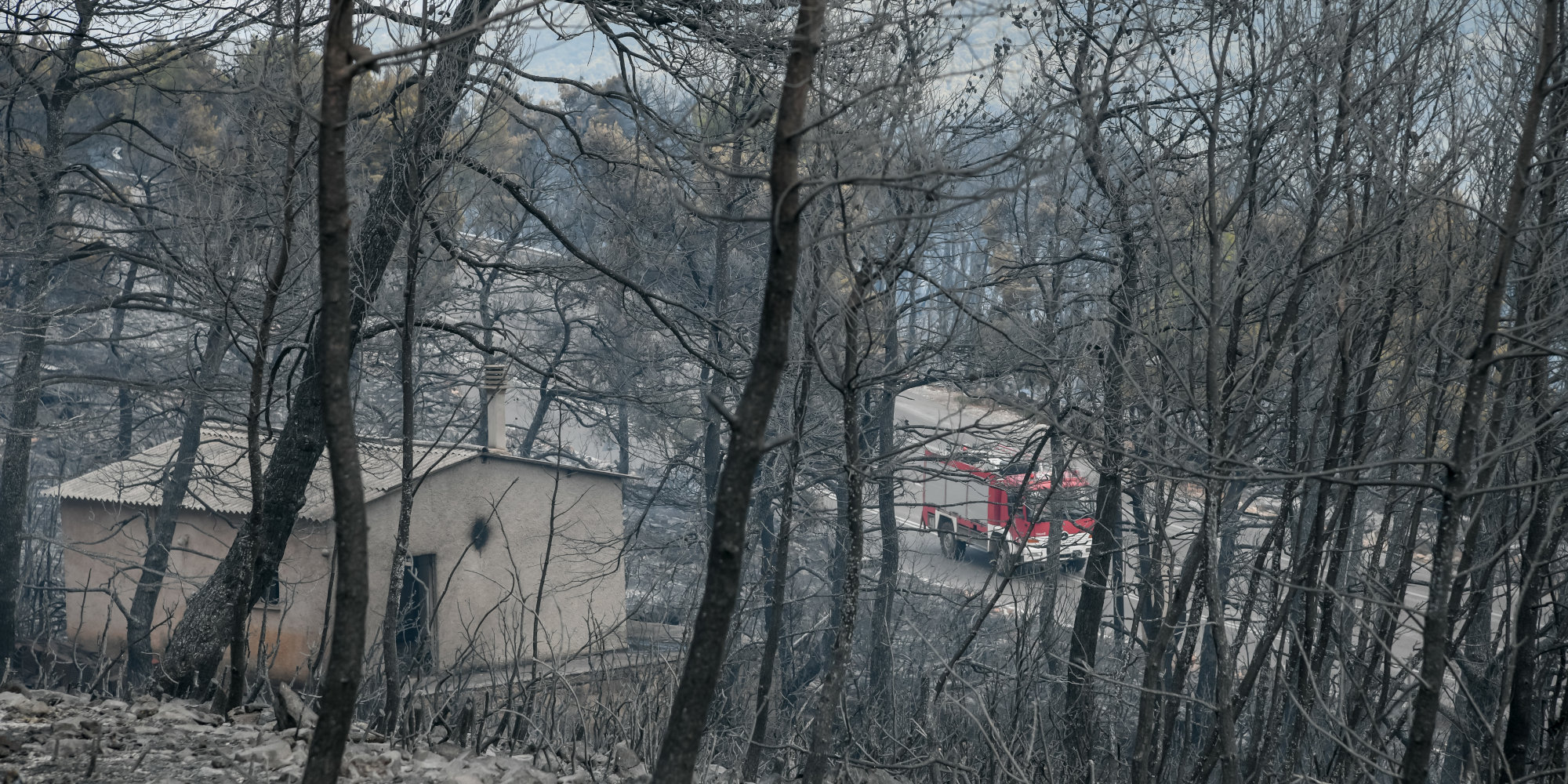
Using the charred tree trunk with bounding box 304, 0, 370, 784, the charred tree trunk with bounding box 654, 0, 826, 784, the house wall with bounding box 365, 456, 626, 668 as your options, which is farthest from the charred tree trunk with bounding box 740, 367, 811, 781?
the house wall with bounding box 365, 456, 626, 668

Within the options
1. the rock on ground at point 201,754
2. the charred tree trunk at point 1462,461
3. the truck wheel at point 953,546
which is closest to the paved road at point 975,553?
the truck wheel at point 953,546

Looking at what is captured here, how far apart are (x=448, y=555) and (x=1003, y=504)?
10.0 metres

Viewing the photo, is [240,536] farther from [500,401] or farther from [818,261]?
[500,401]

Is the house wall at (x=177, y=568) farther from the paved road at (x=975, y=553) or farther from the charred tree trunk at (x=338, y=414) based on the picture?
the charred tree trunk at (x=338, y=414)

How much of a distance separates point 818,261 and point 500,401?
1126 centimetres

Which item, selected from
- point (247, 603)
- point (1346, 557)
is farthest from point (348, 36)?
point (1346, 557)

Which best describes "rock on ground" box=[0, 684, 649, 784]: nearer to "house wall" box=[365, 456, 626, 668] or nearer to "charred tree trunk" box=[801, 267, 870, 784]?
"charred tree trunk" box=[801, 267, 870, 784]

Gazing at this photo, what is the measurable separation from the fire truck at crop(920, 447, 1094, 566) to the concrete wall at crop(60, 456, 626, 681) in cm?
522

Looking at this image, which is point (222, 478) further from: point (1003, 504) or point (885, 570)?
→ point (1003, 504)

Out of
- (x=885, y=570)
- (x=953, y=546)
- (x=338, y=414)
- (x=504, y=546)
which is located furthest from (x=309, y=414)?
(x=953, y=546)

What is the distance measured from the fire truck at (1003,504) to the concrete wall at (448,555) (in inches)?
206

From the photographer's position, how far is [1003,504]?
8375mm

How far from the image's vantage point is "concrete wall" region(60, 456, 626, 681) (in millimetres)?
14750

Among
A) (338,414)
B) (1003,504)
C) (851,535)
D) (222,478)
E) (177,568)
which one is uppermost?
(338,414)
